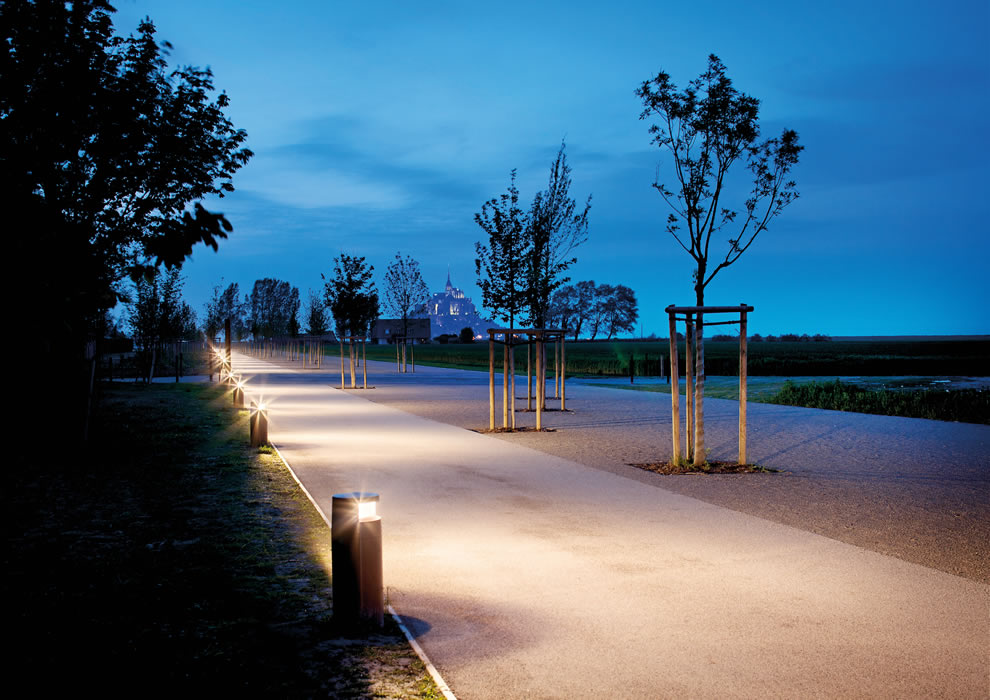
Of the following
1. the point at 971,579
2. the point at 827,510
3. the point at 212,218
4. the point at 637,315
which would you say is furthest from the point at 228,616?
the point at 637,315

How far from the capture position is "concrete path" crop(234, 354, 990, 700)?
13.4ft

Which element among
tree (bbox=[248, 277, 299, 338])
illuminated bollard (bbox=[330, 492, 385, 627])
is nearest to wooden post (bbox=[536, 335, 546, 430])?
illuminated bollard (bbox=[330, 492, 385, 627])

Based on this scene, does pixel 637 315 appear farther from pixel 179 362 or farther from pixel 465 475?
pixel 465 475

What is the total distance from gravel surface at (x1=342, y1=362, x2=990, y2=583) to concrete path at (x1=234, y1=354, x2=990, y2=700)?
707 mm

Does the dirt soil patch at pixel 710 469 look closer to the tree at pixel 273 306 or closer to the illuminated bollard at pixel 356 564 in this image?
the illuminated bollard at pixel 356 564

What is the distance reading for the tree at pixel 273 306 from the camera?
10150cm

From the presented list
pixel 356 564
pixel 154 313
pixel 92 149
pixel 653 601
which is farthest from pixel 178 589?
pixel 154 313

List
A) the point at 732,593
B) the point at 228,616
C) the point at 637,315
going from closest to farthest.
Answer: the point at 228,616
the point at 732,593
the point at 637,315

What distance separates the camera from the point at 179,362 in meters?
34.5

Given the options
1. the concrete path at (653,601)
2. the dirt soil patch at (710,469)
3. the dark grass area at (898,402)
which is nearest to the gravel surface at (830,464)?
the dirt soil patch at (710,469)

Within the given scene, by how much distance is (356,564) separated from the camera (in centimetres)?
481

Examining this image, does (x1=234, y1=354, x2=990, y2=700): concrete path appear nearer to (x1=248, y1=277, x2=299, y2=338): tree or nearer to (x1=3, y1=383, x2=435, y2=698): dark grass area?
(x1=3, y1=383, x2=435, y2=698): dark grass area

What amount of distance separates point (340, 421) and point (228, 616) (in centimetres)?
1210

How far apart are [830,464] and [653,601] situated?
7022 mm
